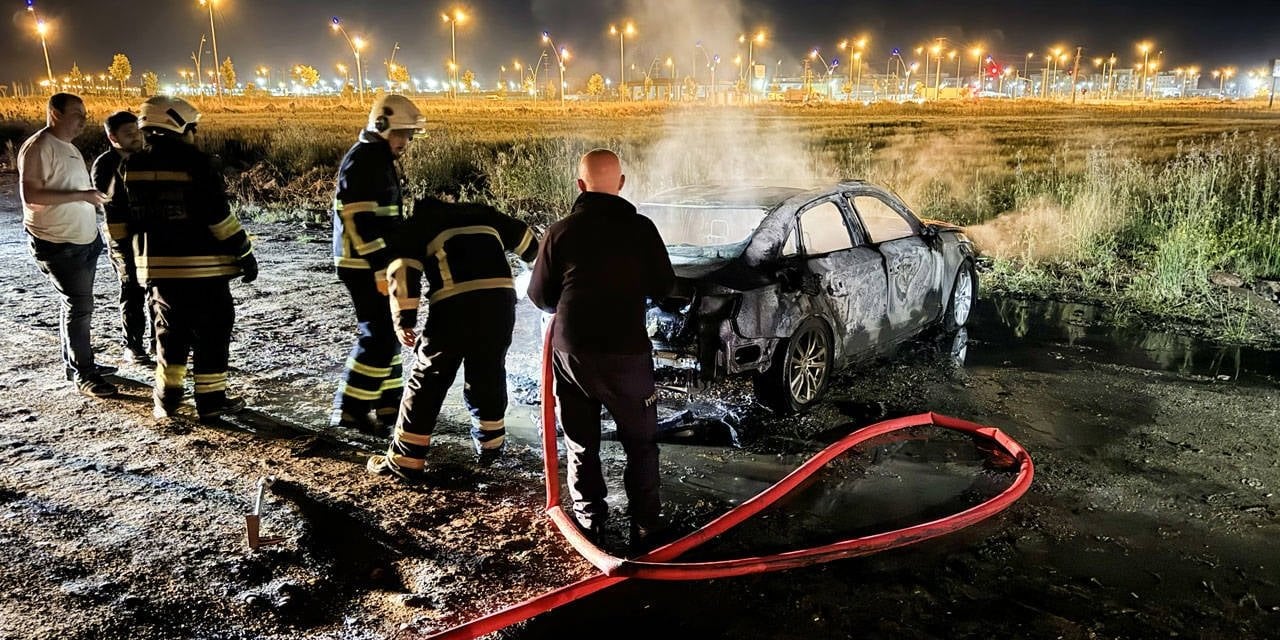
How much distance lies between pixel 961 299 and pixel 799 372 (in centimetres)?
256

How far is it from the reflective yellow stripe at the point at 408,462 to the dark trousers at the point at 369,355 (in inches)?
33.2

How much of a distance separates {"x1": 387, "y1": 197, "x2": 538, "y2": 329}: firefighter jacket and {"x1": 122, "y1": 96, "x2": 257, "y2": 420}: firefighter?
128cm

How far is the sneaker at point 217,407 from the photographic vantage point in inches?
192

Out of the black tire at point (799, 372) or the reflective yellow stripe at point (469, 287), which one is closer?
the reflective yellow stripe at point (469, 287)

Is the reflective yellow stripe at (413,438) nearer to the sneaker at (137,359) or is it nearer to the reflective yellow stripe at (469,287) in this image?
the reflective yellow stripe at (469,287)

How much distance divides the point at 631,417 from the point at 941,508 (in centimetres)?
163

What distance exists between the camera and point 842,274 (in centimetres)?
528

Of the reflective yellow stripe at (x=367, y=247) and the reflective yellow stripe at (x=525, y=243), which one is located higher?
the reflective yellow stripe at (x=525, y=243)

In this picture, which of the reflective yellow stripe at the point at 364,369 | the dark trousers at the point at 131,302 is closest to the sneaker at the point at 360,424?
the reflective yellow stripe at the point at 364,369

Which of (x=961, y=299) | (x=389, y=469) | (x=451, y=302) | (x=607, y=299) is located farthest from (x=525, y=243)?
(x=961, y=299)

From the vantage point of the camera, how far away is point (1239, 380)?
5656 millimetres

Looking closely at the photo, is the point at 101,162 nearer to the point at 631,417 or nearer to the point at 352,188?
the point at 352,188

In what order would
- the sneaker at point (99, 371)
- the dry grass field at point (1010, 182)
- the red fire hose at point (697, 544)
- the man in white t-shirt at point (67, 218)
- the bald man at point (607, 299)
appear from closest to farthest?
the red fire hose at point (697, 544) → the bald man at point (607, 299) → the man in white t-shirt at point (67, 218) → the sneaker at point (99, 371) → the dry grass field at point (1010, 182)

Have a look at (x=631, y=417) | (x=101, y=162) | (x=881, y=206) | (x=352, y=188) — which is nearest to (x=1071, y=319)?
(x=881, y=206)
